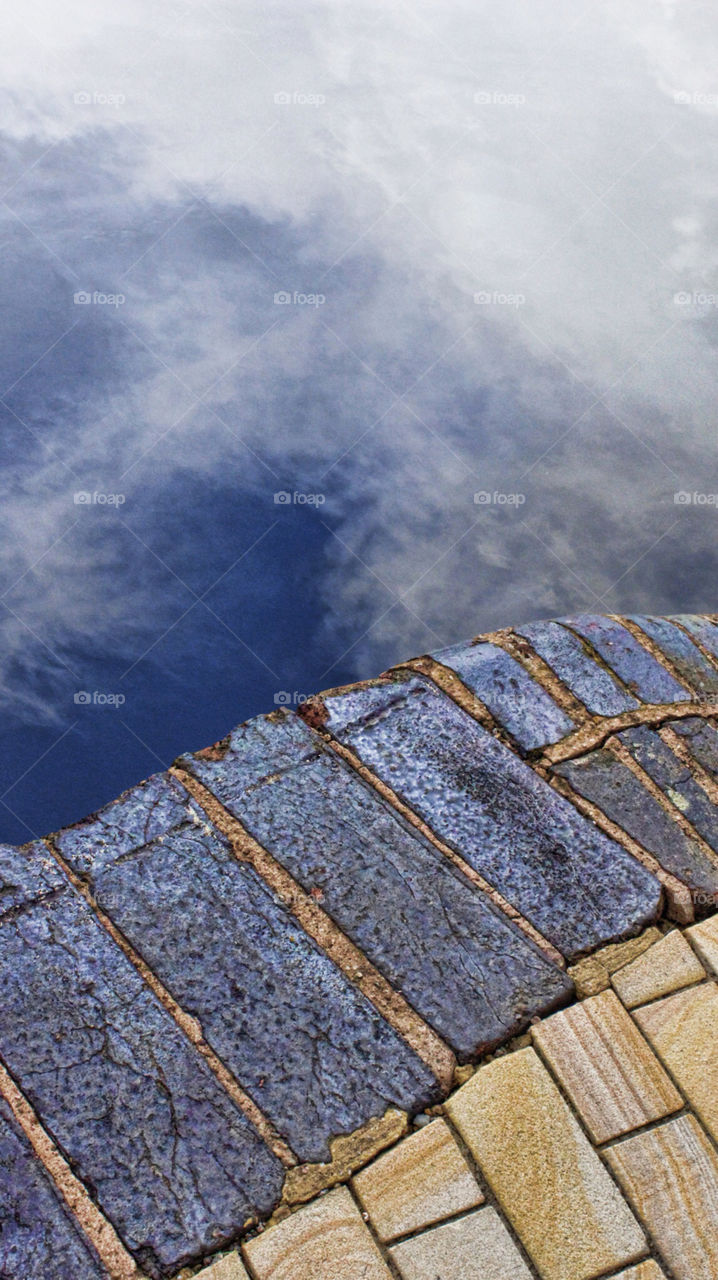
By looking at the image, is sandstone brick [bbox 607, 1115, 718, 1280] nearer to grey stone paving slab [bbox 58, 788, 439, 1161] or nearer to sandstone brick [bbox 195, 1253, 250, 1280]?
grey stone paving slab [bbox 58, 788, 439, 1161]

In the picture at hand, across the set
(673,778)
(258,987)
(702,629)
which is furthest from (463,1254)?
(702,629)

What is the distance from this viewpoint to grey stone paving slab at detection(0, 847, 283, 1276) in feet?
6.17

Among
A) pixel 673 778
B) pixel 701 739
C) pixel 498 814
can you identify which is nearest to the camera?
pixel 498 814

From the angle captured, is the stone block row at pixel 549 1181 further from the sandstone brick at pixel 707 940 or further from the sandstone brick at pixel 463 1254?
the sandstone brick at pixel 707 940

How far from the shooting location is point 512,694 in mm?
2754

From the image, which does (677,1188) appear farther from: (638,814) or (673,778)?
(673,778)

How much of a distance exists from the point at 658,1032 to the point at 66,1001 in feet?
4.12

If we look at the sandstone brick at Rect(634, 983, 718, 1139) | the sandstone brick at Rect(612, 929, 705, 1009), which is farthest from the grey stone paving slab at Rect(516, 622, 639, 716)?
the sandstone brick at Rect(634, 983, 718, 1139)

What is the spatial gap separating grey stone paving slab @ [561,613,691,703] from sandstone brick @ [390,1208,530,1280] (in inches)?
58.1

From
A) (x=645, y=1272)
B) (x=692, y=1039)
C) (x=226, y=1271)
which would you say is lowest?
(x=645, y=1272)

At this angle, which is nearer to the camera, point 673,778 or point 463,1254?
point 463,1254

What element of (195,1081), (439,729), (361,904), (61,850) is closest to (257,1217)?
(195,1081)

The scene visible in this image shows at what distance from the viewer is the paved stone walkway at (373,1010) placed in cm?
188

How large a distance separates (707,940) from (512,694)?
0.81 m
